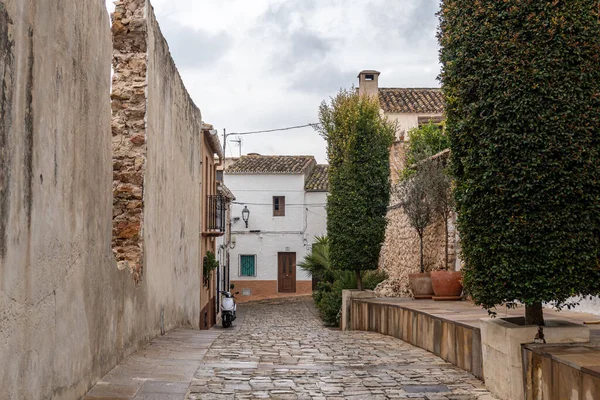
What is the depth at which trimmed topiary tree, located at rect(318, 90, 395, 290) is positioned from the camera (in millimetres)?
16650

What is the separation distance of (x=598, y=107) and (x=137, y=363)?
4.79 meters

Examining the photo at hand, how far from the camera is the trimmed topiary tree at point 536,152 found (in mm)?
4930

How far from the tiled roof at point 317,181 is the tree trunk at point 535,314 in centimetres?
3108

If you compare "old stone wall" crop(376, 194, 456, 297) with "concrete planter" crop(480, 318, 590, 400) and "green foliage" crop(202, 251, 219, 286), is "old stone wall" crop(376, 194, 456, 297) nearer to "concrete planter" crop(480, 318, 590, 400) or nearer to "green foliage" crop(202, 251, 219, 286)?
"green foliage" crop(202, 251, 219, 286)

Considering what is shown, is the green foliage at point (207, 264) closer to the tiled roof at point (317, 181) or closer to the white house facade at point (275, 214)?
the white house facade at point (275, 214)

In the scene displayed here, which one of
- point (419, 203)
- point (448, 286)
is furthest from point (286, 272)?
point (448, 286)

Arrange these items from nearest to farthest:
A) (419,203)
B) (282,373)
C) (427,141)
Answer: (282,373) → (419,203) → (427,141)

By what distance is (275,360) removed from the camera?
750 centimetres

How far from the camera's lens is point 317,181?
37844 mm

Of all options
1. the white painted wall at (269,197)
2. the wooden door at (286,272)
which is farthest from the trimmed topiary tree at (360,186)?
the white painted wall at (269,197)

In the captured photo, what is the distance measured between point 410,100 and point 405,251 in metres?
14.8

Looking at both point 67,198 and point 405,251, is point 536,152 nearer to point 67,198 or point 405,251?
point 67,198

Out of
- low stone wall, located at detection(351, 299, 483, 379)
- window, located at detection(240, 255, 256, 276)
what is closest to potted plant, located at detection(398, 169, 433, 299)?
low stone wall, located at detection(351, 299, 483, 379)

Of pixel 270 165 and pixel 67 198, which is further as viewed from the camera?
pixel 270 165
